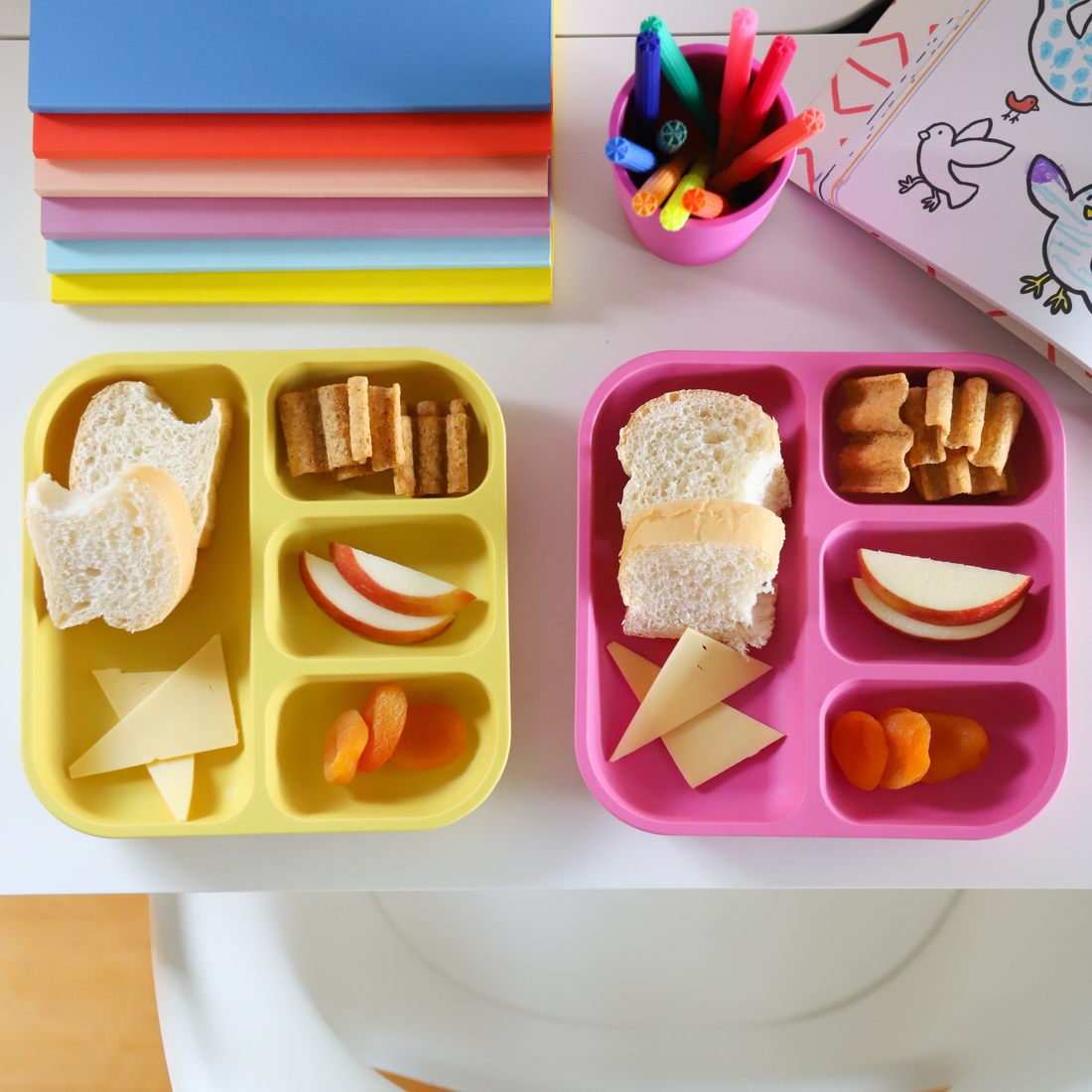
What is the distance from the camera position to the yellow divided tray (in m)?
0.96

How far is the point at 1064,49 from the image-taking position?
90cm

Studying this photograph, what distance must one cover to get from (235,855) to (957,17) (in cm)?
128

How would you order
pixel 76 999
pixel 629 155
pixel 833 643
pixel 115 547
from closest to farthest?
pixel 629 155, pixel 115 547, pixel 833 643, pixel 76 999

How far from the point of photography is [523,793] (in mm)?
1031

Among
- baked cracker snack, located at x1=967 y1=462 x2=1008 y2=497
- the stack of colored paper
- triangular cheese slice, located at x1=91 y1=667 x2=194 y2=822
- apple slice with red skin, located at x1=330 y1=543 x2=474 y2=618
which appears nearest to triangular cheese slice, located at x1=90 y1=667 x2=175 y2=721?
triangular cheese slice, located at x1=91 y1=667 x2=194 y2=822

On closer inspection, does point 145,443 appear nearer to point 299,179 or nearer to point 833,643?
point 299,179

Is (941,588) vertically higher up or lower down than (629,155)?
lower down

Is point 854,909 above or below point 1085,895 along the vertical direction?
below

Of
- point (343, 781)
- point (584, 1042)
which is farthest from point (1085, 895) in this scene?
point (343, 781)

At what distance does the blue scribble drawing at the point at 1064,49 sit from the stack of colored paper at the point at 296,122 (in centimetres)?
53

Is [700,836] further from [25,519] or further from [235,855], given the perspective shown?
[25,519]

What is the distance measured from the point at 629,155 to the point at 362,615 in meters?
0.58

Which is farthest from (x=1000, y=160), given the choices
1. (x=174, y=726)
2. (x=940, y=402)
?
(x=174, y=726)

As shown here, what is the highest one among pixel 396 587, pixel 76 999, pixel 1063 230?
pixel 1063 230
